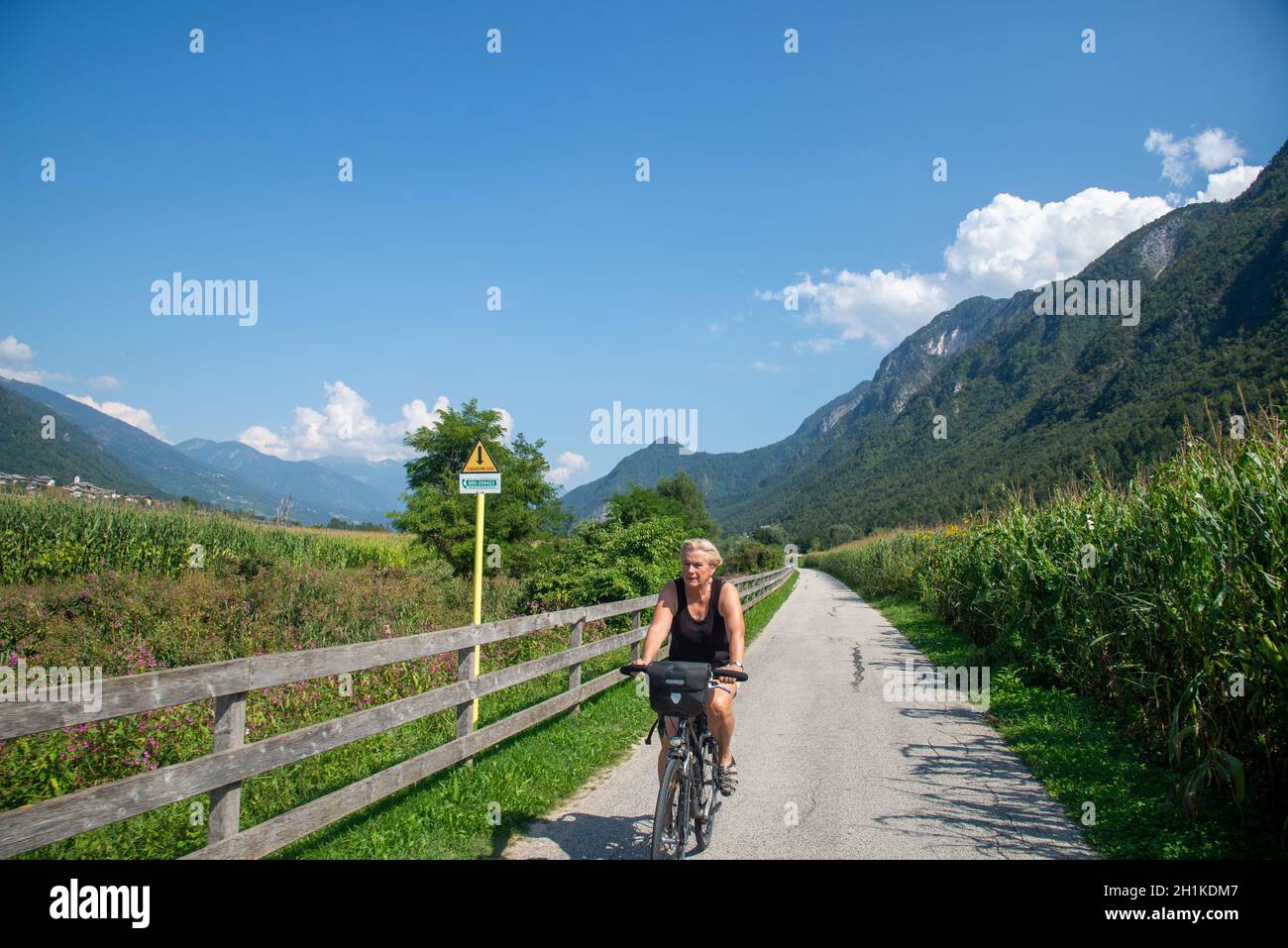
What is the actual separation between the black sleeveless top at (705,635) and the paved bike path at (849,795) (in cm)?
110

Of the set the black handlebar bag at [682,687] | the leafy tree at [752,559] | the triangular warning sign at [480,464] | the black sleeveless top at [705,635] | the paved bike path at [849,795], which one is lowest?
the leafy tree at [752,559]

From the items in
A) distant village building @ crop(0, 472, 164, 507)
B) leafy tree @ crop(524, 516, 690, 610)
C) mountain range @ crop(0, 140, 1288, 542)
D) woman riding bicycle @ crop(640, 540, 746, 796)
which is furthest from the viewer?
mountain range @ crop(0, 140, 1288, 542)

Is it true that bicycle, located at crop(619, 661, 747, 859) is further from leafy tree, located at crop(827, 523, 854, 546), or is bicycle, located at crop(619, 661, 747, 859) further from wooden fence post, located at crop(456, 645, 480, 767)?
leafy tree, located at crop(827, 523, 854, 546)

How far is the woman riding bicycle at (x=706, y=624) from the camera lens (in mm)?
4312

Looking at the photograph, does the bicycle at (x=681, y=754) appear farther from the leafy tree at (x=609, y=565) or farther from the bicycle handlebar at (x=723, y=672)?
the leafy tree at (x=609, y=565)

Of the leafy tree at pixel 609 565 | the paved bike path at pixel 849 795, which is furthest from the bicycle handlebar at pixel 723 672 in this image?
the leafy tree at pixel 609 565

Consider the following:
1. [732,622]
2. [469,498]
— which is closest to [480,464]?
[732,622]

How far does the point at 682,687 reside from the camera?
3.85 meters

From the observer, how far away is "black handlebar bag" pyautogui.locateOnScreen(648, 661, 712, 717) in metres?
3.84

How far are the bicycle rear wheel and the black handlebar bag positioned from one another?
0.28 m

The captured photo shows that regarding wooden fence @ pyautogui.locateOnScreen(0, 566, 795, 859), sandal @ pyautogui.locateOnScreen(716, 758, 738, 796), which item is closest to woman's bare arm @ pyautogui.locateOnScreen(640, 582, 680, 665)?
sandal @ pyautogui.locateOnScreen(716, 758, 738, 796)

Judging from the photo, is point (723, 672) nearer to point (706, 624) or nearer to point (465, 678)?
point (706, 624)
